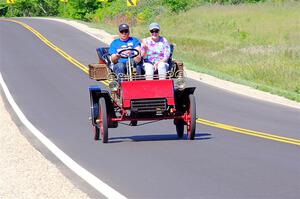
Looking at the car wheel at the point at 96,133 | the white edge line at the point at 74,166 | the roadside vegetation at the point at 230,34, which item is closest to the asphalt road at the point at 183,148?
the white edge line at the point at 74,166

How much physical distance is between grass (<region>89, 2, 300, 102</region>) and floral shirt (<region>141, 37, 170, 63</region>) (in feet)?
30.7

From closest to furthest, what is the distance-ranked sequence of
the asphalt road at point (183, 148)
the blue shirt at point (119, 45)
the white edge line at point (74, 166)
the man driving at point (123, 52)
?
the white edge line at point (74, 166)
the asphalt road at point (183, 148)
the man driving at point (123, 52)
the blue shirt at point (119, 45)

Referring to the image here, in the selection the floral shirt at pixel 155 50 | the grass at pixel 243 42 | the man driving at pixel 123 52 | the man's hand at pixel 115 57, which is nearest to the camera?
the man driving at pixel 123 52

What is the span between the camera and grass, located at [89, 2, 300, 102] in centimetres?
3281

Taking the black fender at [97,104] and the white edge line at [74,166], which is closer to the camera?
the white edge line at [74,166]

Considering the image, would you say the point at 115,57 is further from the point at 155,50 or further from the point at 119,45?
the point at 155,50

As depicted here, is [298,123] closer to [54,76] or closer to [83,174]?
[83,174]

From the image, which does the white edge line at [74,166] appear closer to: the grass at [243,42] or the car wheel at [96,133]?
the car wheel at [96,133]

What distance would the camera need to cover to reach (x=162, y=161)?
38.9ft

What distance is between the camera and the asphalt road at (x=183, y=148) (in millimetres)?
9734

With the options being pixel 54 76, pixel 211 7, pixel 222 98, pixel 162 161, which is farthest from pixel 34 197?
pixel 211 7

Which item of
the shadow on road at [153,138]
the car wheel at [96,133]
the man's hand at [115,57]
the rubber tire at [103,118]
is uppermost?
the man's hand at [115,57]

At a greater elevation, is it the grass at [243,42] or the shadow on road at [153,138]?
the shadow on road at [153,138]

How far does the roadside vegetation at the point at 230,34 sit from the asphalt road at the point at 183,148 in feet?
17.6
